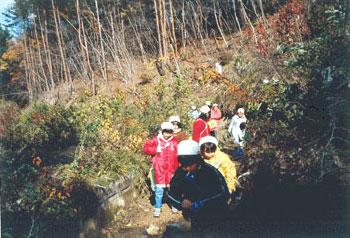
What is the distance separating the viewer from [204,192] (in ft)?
7.20

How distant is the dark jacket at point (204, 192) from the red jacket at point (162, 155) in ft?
6.57

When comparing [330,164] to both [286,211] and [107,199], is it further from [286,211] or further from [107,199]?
[107,199]

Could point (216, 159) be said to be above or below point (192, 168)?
below

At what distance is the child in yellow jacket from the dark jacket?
1.39 feet

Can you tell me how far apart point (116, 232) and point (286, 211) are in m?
2.87

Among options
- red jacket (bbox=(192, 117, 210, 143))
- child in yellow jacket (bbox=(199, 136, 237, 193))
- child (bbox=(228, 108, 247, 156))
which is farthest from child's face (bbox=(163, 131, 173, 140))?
child (bbox=(228, 108, 247, 156))

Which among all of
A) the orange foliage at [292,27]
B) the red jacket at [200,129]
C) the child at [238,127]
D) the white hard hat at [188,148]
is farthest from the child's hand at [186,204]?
the orange foliage at [292,27]

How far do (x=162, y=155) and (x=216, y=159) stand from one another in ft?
5.61

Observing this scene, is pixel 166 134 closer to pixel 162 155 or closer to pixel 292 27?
pixel 162 155

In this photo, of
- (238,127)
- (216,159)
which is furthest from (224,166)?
(238,127)

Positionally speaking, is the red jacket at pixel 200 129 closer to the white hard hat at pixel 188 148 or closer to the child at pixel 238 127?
the child at pixel 238 127

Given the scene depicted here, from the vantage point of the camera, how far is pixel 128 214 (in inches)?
192

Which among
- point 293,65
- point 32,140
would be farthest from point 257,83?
point 32,140

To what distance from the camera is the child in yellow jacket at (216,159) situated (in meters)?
2.68
